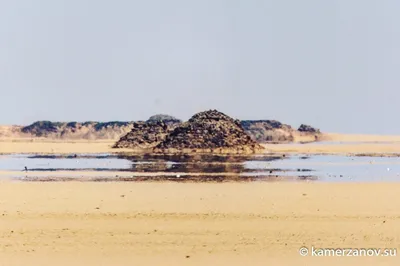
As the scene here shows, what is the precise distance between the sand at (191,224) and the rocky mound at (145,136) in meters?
42.7

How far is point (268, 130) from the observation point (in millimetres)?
112312

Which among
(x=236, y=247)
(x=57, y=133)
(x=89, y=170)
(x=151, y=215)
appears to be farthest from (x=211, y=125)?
(x=57, y=133)

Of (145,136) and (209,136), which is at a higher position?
(145,136)

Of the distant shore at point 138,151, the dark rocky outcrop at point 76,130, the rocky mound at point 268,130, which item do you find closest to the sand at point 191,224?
the distant shore at point 138,151

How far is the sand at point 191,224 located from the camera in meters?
11.8

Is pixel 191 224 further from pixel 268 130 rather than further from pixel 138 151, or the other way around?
pixel 268 130

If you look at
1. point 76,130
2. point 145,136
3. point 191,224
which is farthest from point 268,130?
point 191,224

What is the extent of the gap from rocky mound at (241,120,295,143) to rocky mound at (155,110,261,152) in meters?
47.9

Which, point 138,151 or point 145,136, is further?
point 145,136

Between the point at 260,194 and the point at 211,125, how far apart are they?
1387 inches

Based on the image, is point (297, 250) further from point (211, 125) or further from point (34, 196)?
point (211, 125)

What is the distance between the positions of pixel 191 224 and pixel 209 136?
136 feet

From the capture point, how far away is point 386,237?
13.6m

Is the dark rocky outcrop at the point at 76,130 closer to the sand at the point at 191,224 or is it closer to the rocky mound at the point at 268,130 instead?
the rocky mound at the point at 268,130
